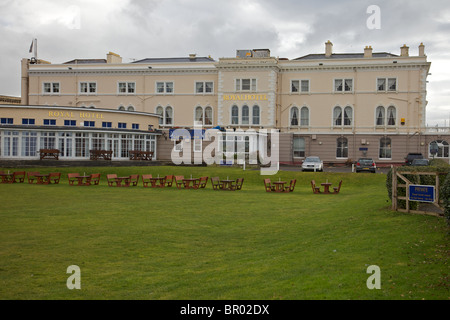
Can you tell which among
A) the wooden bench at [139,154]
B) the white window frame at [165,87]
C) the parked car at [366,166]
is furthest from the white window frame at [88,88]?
the parked car at [366,166]

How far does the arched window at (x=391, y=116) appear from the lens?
51094mm

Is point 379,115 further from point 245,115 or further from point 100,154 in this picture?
point 100,154

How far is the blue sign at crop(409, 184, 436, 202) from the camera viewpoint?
534 inches

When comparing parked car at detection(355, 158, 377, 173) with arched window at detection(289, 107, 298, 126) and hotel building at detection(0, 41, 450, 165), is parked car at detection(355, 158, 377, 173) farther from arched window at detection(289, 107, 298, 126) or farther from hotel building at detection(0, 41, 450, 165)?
arched window at detection(289, 107, 298, 126)

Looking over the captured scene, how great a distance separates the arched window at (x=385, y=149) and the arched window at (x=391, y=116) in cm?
197

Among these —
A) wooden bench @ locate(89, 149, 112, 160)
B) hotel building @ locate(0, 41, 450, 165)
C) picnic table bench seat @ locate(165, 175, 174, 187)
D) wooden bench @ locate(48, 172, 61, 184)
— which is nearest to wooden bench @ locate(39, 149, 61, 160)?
hotel building @ locate(0, 41, 450, 165)

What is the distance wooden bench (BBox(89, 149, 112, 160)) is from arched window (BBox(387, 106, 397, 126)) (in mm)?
30471

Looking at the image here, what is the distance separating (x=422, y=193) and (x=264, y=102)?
128 ft

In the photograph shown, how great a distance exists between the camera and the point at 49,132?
43.6 metres

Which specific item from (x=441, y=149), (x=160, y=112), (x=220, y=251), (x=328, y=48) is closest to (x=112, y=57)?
(x=160, y=112)
